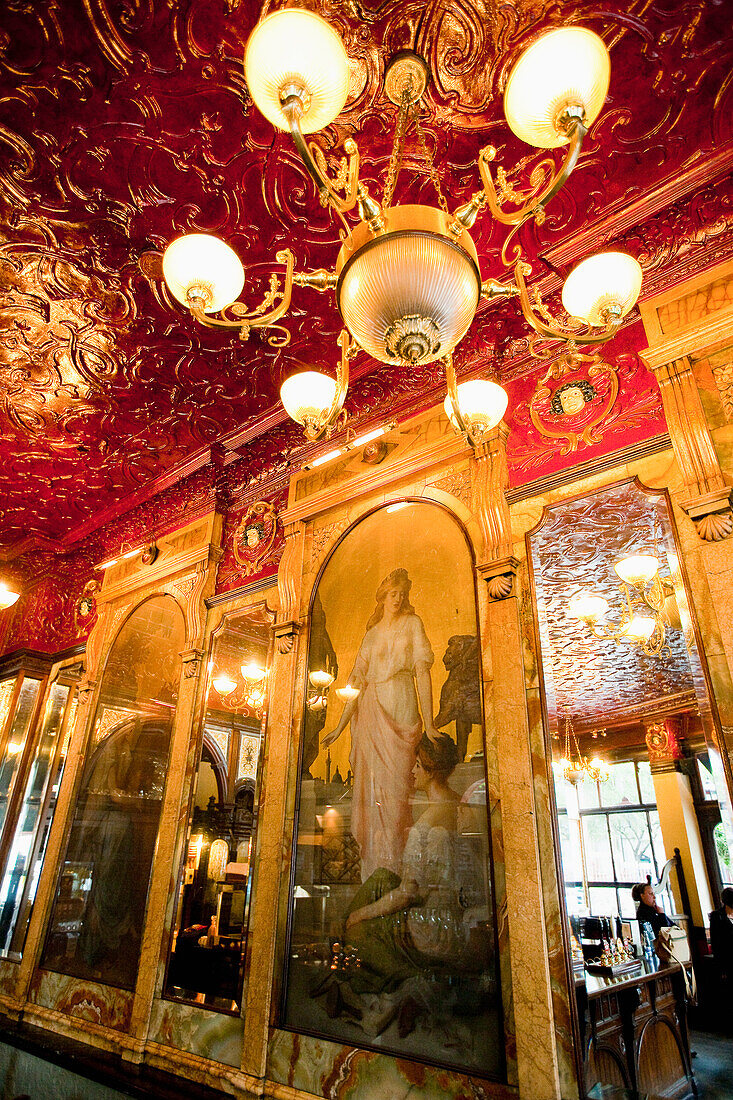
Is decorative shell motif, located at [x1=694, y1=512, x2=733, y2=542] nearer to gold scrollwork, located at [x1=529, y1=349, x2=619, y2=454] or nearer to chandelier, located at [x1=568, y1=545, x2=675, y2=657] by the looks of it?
gold scrollwork, located at [x1=529, y1=349, x2=619, y2=454]

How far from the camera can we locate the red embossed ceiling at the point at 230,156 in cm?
282

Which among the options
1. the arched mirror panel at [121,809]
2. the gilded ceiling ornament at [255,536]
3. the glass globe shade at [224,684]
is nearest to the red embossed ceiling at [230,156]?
the gilded ceiling ornament at [255,536]

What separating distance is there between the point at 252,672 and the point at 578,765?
4.75 metres

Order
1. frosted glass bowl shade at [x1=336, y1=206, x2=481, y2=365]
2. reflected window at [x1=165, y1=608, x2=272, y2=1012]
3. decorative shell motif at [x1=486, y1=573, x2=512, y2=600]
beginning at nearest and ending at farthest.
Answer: frosted glass bowl shade at [x1=336, y1=206, x2=481, y2=365] → decorative shell motif at [x1=486, y1=573, x2=512, y2=600] → reflected window at [x1=165, y1=608, x2=272, y2=1012]

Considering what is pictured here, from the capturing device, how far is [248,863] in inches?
168

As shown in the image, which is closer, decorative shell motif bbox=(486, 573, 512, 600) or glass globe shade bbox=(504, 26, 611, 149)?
glass globe shade bbox=(504, 26, 611, 149)

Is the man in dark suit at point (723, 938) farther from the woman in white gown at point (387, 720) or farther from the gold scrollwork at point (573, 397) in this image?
the gold scrollwork at point (573, 397)

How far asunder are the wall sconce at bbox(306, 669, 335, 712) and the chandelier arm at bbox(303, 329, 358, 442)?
7.18ft

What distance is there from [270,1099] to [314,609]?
114 inches

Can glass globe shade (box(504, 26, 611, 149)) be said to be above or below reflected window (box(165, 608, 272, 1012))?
above

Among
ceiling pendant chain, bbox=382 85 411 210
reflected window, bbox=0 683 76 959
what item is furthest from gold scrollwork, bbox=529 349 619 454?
reflected window, bbox=0 683 76 959

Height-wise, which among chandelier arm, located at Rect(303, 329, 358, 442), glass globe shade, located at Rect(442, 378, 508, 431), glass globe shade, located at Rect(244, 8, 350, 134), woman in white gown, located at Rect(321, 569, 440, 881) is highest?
glass globe shade, located at Rect(244, 8, 350, 134)

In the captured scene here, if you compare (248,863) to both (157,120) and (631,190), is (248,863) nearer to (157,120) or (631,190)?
(157,120)

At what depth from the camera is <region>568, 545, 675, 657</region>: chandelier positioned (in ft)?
16.7
